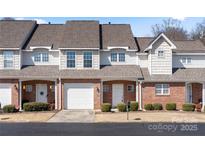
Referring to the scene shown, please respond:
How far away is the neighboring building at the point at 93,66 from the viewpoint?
2492 cm

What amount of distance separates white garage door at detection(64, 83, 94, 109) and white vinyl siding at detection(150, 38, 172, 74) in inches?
188

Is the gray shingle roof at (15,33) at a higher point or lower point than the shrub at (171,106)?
higher

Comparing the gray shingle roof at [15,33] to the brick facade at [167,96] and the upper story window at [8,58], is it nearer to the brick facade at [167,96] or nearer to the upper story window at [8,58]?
the upper story window at [8,58]

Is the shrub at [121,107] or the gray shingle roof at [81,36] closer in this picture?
the shrub at [121,107]

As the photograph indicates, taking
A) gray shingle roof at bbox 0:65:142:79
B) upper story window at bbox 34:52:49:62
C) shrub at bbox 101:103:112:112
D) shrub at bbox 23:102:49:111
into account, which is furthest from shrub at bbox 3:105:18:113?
shrub at bbox 101:103:112:112

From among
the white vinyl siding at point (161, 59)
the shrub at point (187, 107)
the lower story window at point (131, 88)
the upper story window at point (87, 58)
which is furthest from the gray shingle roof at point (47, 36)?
the shrub at point (187, 107)

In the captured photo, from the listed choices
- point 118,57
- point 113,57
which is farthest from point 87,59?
point 118,57

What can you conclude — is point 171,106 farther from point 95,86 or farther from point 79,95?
point 79,95

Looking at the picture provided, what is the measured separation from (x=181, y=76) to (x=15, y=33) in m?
12.5

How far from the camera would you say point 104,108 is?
77.5ft

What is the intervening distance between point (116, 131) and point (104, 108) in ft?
17.3

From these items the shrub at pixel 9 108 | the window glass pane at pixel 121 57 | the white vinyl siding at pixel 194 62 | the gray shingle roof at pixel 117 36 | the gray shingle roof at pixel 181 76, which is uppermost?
the gray shingle roof at pixel 117 36

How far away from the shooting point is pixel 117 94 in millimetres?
24672

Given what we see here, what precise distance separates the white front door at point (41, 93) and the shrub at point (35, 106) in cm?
38
